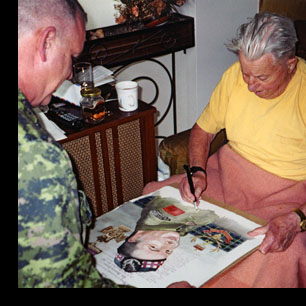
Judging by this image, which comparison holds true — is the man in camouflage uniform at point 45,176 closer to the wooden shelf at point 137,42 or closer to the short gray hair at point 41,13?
the short gray hair at point 41,13

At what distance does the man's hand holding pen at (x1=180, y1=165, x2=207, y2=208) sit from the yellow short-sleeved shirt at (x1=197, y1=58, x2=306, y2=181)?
0.17 m

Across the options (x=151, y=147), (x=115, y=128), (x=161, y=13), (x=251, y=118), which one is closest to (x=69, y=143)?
(x=115, y=128)

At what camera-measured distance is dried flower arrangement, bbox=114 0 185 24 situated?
229 cm

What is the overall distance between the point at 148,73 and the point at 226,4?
0.57 m

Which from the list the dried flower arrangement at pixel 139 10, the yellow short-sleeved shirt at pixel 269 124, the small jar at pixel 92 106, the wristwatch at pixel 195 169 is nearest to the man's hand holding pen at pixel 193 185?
the wristwatch at pixel 195 169

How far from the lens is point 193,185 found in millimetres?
1624

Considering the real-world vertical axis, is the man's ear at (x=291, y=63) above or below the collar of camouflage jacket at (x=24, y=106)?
below

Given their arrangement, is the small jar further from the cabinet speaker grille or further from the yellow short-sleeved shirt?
the yellow short-sleeved shirt

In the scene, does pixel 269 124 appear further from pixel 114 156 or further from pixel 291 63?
pixel 114 156

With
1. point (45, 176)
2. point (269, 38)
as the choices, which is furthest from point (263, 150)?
point (45, 176)

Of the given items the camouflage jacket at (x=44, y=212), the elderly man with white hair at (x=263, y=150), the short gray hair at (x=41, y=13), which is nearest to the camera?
the camouflage jacket at (x=44, y=212)

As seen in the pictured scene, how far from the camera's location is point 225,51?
2.70m

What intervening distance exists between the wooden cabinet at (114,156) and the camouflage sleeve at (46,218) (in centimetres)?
83

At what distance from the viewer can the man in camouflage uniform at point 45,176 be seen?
2.73 feet
